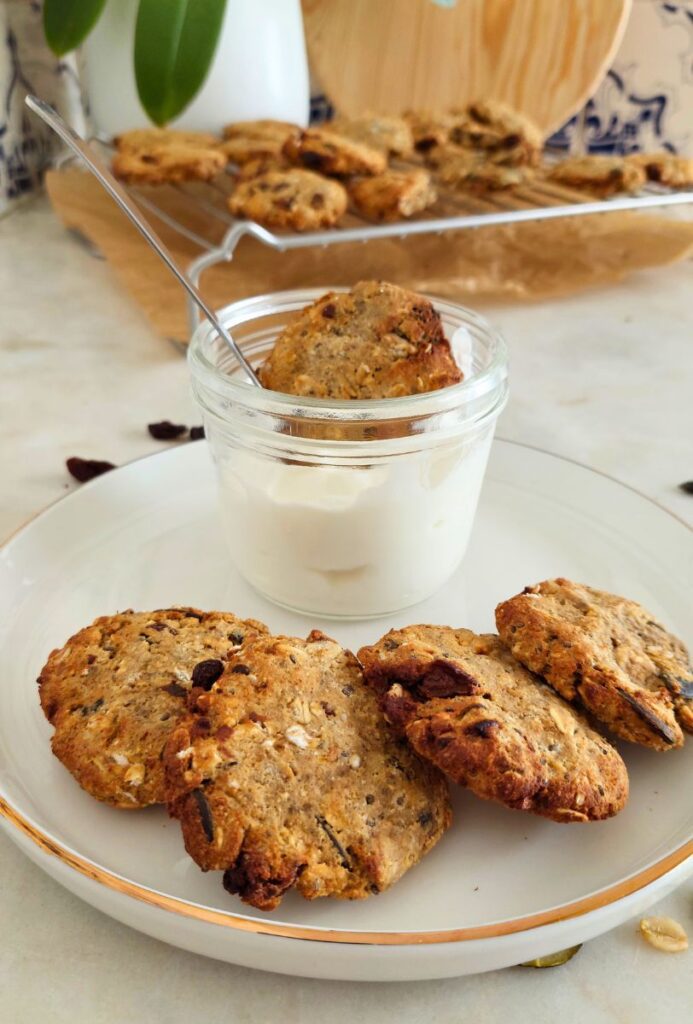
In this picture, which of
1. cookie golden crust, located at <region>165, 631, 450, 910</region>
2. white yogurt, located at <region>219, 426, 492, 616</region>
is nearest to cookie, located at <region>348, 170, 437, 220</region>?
white yogurt, located at <region>219, 426, 492, 616</region>

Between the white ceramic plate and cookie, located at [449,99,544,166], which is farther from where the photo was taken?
cookie, located at [449,99,544,166]

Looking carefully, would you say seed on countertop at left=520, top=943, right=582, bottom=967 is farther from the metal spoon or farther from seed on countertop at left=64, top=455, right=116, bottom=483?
seed on countertop at left=64, top=455, right=116, bottom=483

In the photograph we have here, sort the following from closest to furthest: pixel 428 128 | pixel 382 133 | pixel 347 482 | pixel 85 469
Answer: pixel 347 482, pixel 85 469, pixel 382 133, pixel 428 128

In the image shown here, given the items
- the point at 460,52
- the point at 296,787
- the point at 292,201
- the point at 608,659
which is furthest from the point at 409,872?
the point at 460,52

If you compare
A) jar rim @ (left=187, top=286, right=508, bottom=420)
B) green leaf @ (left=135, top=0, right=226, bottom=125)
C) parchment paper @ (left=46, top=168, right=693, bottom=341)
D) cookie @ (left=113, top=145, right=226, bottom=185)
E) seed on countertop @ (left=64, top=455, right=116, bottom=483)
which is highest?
green leaf @ (left=135, top=0, right=226, bottom=125)

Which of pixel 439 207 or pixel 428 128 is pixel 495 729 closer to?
pixel 439 207

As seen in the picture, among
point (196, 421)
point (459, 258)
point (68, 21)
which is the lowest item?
point (196, 421)

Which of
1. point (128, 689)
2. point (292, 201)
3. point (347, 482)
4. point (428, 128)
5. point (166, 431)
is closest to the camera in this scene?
point (128, 689)
